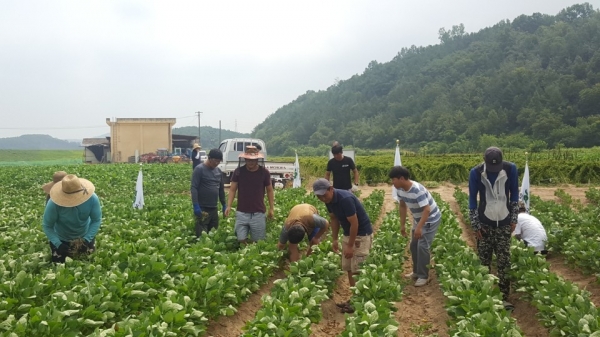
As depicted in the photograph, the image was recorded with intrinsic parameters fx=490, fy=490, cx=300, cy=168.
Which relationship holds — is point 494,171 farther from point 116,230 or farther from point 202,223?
point 116,230

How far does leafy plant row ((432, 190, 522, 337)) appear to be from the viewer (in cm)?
428

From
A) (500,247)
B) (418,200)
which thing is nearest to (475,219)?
(500,247)

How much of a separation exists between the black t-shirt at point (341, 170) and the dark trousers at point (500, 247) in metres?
3.80

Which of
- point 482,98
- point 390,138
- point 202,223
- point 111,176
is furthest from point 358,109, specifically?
point 202,223

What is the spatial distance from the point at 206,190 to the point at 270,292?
2.65 m

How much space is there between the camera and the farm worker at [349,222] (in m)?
6.10

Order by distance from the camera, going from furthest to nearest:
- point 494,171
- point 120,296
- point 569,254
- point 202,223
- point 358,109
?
point 358,109 → point 202,223 → point 569,254 → point 494,171 → point 120,296

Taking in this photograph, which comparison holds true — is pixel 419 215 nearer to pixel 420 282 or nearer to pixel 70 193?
pixel 420 282

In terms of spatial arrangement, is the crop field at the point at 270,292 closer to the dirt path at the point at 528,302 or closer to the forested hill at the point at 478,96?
the dirt path at the point at 528,302

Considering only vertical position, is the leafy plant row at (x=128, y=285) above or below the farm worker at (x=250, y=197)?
below

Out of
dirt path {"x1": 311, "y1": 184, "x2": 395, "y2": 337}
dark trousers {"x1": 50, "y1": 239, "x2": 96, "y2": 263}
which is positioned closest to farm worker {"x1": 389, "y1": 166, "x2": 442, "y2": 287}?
dirt path {"x1": 311, "y1": 184, "x2": 395, "y2": 337}

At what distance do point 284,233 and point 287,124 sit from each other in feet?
410

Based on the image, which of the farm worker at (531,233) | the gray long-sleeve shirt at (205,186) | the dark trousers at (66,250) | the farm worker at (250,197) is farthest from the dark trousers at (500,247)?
the dark trousers at (66,250)

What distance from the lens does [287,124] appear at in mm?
131750
